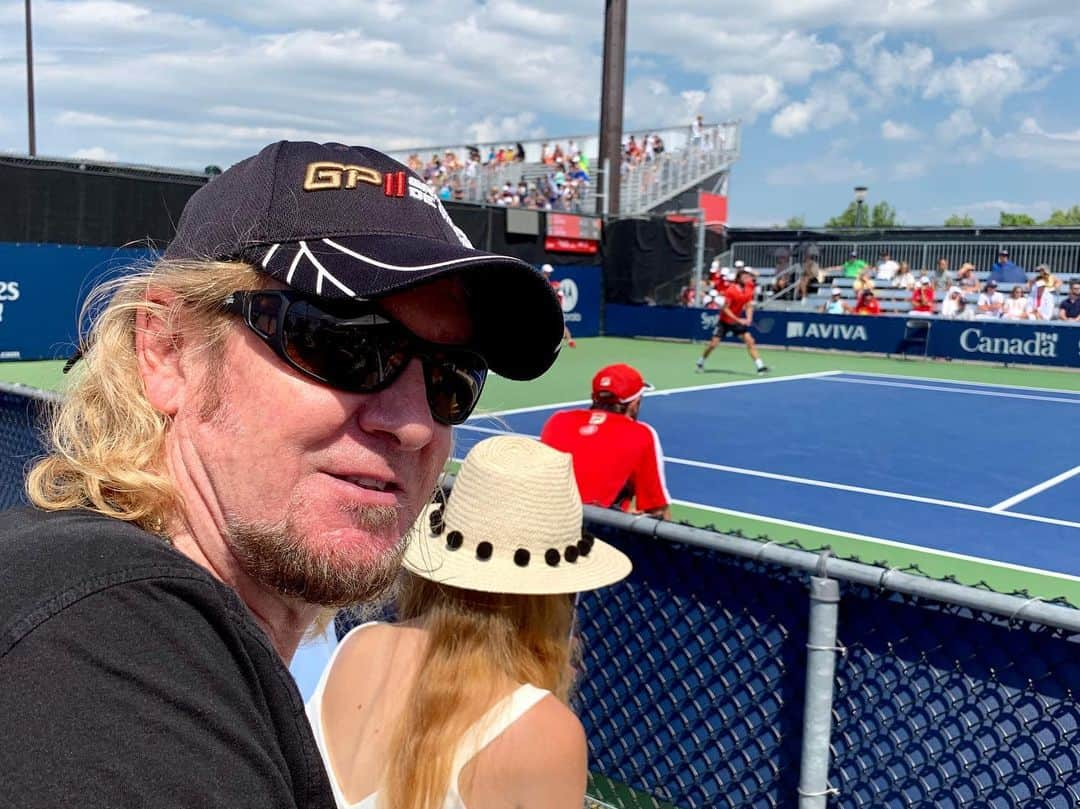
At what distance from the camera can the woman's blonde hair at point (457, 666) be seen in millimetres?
2080

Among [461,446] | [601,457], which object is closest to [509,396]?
[461,446]

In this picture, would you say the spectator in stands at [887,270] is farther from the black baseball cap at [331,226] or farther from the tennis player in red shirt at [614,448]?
the black baseball cap at [331,226]

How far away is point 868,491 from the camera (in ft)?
32.6

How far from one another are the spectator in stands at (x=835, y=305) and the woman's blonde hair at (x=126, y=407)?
25.9 m

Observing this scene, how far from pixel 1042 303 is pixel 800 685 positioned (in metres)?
24.6

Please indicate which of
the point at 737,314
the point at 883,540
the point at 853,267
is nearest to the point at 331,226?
the point at 883,540

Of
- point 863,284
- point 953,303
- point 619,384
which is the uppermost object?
point 863,284

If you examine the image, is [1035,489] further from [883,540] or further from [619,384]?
[619,384]

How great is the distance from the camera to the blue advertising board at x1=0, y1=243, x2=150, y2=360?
18.0 metres

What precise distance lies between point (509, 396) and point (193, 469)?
14757 mm

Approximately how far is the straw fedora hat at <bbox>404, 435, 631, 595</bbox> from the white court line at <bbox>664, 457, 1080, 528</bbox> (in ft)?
25.3

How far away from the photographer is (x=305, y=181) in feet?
4.52

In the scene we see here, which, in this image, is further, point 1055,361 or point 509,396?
point 1055,361

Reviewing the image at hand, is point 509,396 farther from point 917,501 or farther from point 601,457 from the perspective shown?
point 601,457
